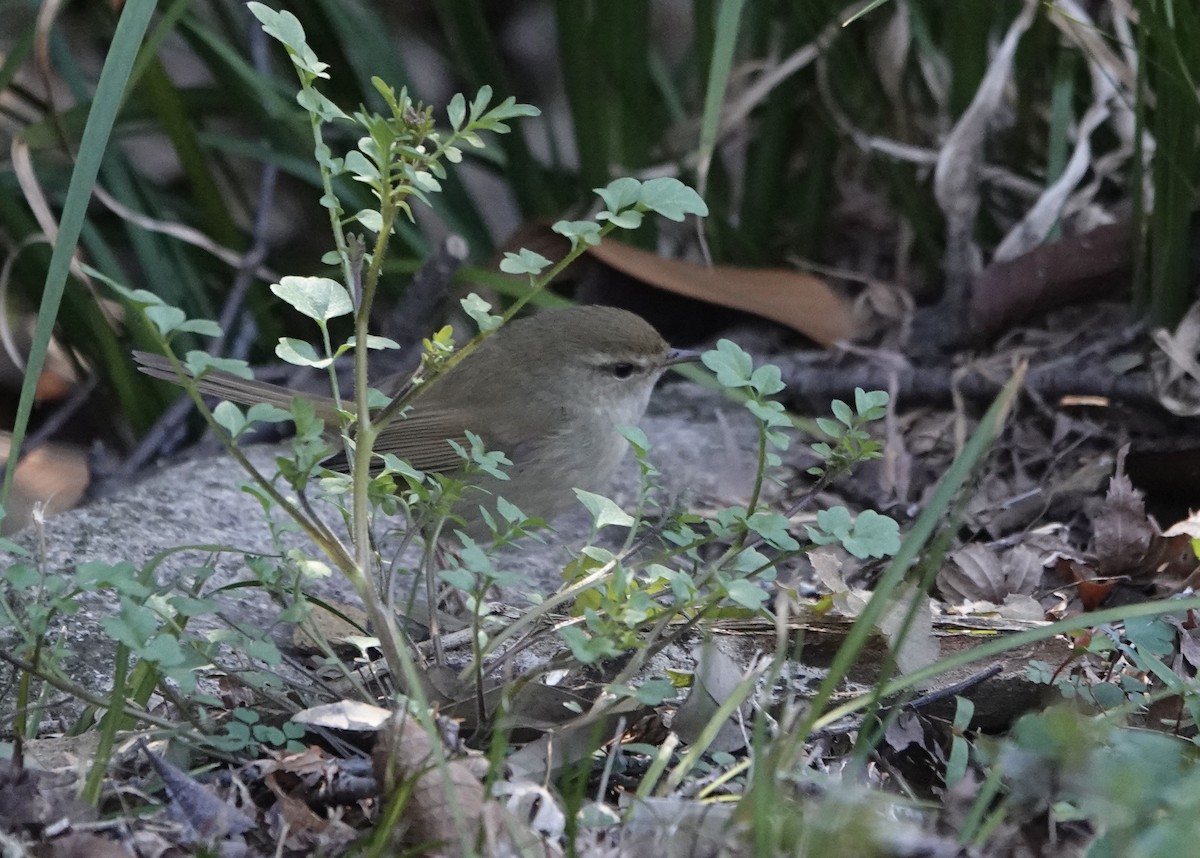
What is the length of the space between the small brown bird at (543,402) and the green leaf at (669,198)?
2109 mm

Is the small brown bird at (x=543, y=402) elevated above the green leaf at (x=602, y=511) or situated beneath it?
situated beneath

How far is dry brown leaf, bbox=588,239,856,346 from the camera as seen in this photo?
4.79m

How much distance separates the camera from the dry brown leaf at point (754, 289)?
189 inches

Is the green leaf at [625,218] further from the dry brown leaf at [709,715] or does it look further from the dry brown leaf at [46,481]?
the dry brown leaf at [46,481]

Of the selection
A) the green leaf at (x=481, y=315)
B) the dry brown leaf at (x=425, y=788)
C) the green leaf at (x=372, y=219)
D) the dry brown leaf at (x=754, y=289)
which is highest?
the green leaf at (x=372, y=219)

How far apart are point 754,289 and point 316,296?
2.88 meters

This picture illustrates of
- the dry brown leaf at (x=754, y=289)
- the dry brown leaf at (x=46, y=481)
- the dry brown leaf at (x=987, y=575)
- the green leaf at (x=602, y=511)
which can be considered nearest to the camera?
the green leaf at (x=602, y=511)

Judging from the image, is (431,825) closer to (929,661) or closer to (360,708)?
(360,708)

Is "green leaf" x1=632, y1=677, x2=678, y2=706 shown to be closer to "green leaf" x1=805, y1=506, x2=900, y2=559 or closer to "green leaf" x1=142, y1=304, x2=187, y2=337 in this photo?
"green leaf" x1=805, y1=506, x2=900, y2=559

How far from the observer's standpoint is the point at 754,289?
489cm

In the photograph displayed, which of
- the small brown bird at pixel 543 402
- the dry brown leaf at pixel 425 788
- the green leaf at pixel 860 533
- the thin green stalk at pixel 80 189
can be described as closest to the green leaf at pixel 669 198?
the green leaf at pixel 860 533

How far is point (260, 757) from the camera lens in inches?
90.2

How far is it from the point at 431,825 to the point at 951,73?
11.3 feet

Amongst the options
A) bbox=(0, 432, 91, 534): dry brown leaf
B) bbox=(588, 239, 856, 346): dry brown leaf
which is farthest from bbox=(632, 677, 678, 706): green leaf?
bbox=(0, 432, 91, 534): dry brown leaf
